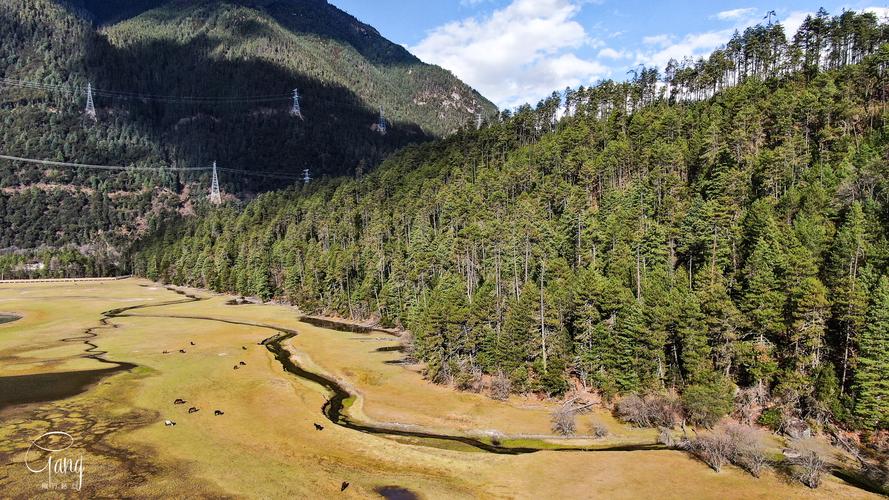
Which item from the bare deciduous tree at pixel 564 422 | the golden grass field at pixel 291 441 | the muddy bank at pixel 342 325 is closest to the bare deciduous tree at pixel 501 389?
the golden grass field at pixel 291 441

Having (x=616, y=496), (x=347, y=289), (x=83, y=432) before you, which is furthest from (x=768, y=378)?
(x=347, y=289)

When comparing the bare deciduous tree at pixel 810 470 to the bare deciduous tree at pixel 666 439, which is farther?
the bare deciduous tree at pixel 666 439

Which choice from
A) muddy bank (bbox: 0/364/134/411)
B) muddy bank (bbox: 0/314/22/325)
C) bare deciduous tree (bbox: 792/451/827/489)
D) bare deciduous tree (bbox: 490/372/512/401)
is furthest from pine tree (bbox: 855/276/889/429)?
muddy bank (bbox: 0/314/22/325)

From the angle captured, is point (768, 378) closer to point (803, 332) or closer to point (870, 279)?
point (803, 332)

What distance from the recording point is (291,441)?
2031 inches

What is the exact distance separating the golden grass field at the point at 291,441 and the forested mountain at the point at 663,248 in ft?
34.2

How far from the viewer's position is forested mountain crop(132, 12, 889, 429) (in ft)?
195

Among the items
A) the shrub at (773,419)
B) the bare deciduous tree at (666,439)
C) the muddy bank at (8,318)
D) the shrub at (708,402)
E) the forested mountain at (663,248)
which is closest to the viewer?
the bare deciduous tree at (666,439)

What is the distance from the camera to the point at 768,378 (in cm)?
5969

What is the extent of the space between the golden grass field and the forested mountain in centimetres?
1042

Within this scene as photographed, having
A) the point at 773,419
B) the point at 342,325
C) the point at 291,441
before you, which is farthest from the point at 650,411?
the point at 342,325

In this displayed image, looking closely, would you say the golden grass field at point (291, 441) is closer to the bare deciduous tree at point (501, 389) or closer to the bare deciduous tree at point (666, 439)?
the bare deciduous tree at point (501, 389)

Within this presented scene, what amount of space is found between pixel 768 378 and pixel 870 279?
1557 cm

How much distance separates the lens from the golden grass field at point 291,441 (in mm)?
42219
